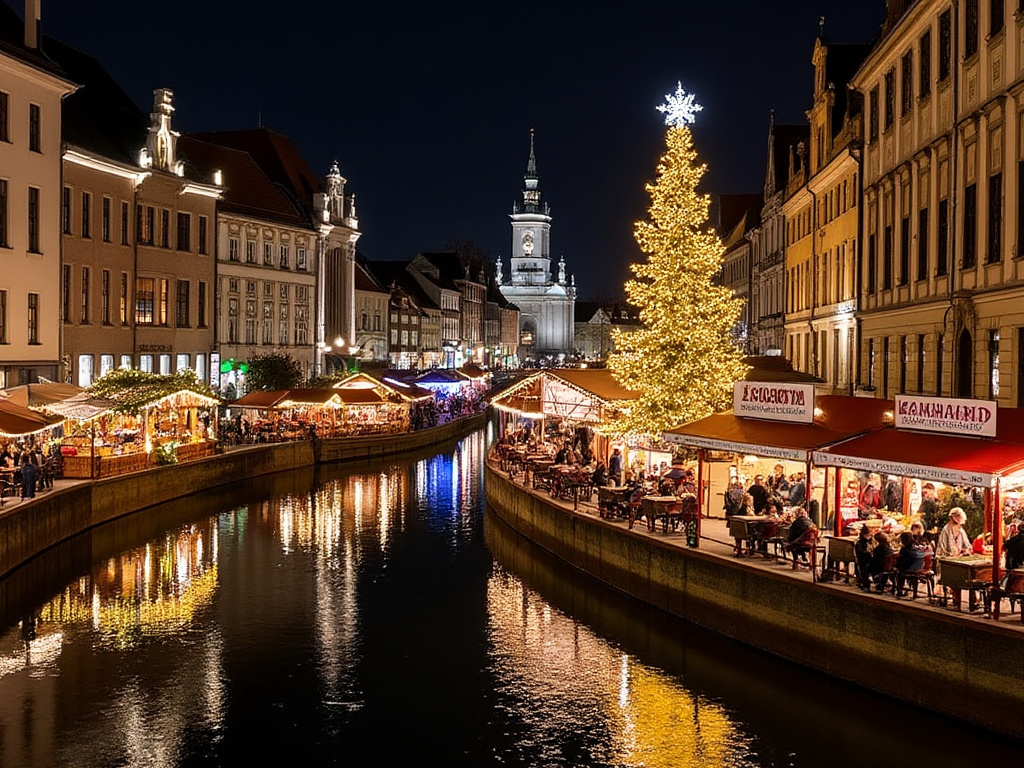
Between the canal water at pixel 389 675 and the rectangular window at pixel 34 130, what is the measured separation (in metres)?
18.2

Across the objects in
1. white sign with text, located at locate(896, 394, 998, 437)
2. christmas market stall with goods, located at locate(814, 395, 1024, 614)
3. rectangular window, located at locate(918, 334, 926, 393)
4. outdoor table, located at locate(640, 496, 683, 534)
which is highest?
rectangular window, located at locate(918, 334, 926, 393)

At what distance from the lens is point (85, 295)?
5788cm

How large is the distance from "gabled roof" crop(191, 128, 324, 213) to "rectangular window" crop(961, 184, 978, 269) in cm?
6587

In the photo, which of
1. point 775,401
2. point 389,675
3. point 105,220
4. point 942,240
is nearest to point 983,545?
point 775,401

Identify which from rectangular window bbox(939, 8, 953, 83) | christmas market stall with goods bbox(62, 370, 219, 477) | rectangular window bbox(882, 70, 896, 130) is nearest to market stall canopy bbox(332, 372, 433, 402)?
christmas market stall with goods bbox(62, 370, 219, 477)

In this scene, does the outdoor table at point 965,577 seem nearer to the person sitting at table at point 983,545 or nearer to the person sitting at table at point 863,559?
the person sitting at table at point 863,559

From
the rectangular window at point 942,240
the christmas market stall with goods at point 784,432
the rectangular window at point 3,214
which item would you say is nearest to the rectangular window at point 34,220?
the rectangular window at point 3,214

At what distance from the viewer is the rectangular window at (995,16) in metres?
27.8

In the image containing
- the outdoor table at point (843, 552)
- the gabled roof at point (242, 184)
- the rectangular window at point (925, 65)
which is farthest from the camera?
the gabled roof at point (242, 184)

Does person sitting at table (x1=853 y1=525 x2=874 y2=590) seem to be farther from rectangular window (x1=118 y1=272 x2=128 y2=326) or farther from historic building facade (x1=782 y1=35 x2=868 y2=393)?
rectangular window (x1=118 y1=272 x2=128 y2=326)

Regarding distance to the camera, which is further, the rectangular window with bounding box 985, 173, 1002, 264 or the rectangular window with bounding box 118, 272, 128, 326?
the rectangular window with bounding box 118, 272, 128, 326

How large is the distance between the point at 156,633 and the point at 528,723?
9155 millimetres

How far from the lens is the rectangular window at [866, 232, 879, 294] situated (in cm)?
4091

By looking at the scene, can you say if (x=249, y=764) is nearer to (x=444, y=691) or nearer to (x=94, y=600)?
(x=444, y=691)
